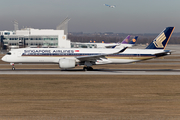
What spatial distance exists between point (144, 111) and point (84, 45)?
129m

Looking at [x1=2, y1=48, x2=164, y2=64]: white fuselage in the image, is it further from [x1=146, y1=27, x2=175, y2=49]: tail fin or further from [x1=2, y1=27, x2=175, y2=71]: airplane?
[x1=146, y1=27, x2=175, y2=49]: tail fin

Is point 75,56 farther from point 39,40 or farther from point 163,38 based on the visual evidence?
point 39,40

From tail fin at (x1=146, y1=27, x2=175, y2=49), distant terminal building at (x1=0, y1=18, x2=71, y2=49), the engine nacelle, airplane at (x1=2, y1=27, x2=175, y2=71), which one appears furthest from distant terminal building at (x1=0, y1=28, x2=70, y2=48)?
the engine nacelle

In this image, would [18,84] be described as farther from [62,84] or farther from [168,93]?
[168,93]

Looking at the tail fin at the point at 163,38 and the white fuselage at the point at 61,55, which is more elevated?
the tail fin at the point at 163,38

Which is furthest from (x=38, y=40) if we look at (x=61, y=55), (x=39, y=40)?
(x=61, y=55)

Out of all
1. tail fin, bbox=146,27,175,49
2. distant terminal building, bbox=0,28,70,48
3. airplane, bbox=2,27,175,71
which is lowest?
Answer: airplane, bbox=2,27,175,71

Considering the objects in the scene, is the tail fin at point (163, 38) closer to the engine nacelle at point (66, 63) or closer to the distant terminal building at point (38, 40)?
the engine nacelle at point (66, 63)

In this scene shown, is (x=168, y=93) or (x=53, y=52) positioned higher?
(x=53, y=52)

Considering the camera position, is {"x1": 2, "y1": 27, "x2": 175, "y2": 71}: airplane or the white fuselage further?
the white fuselage

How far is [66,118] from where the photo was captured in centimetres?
1484

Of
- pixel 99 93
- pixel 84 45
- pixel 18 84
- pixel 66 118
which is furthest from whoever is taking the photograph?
pixel 84 45

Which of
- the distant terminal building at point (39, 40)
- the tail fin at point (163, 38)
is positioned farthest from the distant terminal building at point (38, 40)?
the tail fin at point (163, 38)

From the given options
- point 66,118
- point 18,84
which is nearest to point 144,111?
point 66,118
